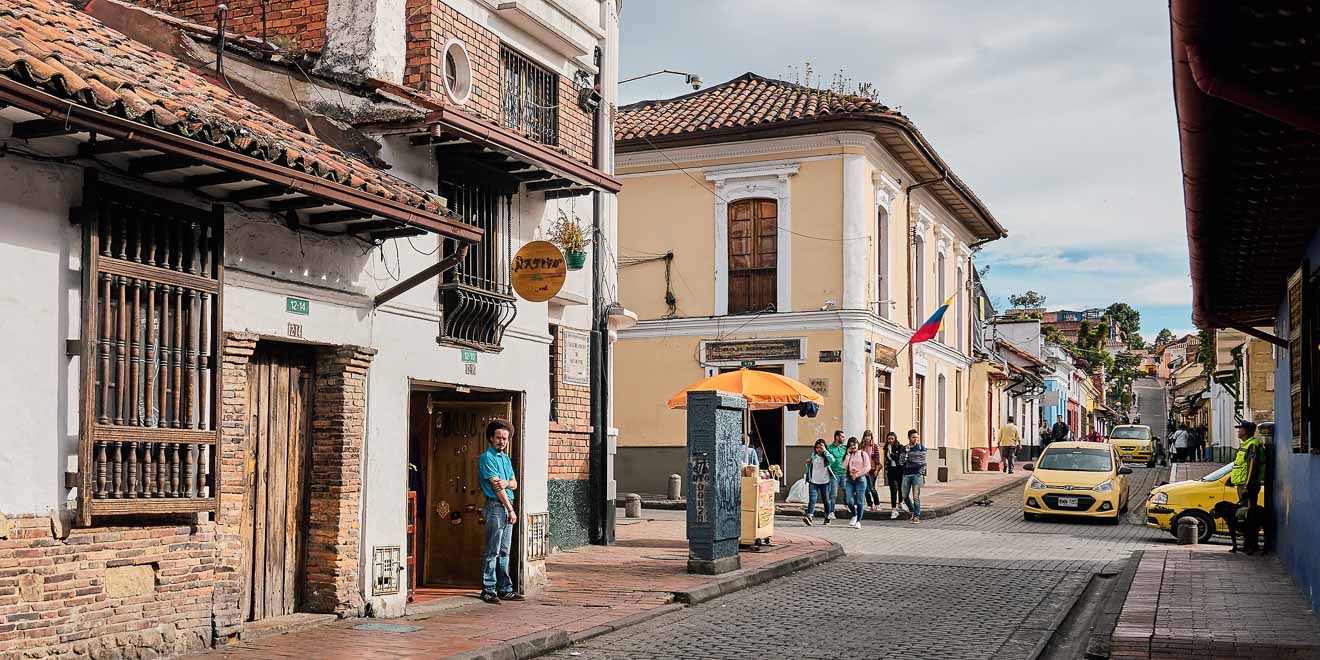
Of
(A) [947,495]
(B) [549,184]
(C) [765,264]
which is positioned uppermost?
(C) [765,264]

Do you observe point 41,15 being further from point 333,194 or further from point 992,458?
point 992,458

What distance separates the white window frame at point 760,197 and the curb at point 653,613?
11.3 metres

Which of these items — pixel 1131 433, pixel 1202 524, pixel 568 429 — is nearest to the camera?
pixel 568 429

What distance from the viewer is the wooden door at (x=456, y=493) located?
1305 centimetres

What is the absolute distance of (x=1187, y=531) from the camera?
741 inches

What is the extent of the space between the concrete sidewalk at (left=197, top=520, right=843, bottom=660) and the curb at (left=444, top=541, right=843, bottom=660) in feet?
0.03

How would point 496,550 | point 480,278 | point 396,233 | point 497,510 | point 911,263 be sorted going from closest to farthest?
point 396,233
point 497,510
point 496,550
point 480,278
point 911,263

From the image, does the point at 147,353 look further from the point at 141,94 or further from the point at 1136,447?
the point at 1136,447

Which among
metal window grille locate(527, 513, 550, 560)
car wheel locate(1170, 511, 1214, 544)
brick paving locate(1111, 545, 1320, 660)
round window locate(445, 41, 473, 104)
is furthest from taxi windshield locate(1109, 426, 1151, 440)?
round window locate(445, 41, 473, 104)

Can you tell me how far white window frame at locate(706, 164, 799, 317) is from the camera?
2848 cm

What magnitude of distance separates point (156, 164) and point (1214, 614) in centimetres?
920

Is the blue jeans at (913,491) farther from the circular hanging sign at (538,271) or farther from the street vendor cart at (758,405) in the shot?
the circular hanging sign at (538,271)

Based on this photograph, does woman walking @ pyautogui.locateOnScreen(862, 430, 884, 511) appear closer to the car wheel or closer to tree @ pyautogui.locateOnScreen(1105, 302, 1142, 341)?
the car wheel

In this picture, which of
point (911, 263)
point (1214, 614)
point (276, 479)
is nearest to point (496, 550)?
point (276, 479)
